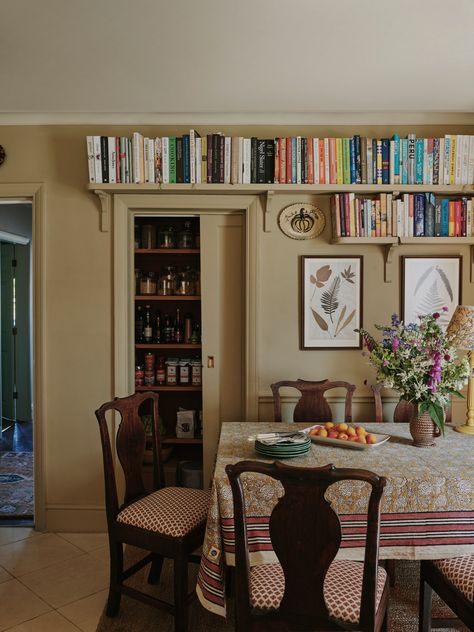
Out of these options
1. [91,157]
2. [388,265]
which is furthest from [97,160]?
[388,265]

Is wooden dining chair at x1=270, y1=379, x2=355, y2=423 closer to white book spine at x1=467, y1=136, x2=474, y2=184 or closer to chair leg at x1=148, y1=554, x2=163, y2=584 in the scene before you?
chair leg at x1=148, y1=554, x2=163, y2=584

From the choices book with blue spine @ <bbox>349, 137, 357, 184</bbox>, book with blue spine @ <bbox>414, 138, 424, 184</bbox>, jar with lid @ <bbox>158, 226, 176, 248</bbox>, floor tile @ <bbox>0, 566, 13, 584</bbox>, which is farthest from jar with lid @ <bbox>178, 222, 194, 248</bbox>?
floor tile @ <bbox>0, 566, 13, 584</bbox>

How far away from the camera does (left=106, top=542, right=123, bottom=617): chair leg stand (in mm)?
2453

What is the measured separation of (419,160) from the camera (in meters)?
3.36

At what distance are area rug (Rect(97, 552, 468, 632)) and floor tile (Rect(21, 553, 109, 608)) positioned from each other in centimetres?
23

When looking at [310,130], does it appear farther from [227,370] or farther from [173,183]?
[227,370]

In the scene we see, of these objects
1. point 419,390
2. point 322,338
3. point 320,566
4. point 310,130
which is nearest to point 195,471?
point 322,338

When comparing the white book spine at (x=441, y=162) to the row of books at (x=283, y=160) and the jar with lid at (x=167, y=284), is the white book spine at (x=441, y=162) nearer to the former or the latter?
the row of books at (x=283, y=160)

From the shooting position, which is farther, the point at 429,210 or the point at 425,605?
the point at 429,210

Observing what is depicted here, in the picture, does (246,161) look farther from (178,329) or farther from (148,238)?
(178,329)

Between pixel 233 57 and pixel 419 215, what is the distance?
153cm

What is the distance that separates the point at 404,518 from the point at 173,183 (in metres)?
2.34

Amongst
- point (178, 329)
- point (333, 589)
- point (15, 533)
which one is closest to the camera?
point (333, 589)

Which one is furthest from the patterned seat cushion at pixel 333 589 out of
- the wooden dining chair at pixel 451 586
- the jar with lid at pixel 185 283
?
the jar with lid at pixel 185 283
